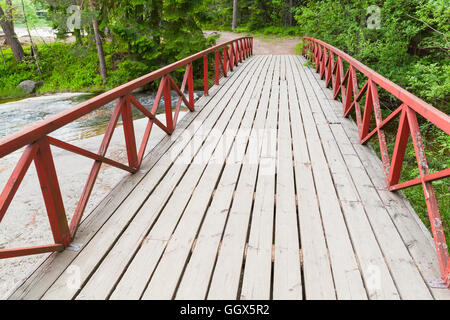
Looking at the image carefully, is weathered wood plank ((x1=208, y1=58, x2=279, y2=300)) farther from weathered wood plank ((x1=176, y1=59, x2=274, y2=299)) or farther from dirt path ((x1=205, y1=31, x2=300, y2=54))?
dirt path ((x1=205, y1=31, x2=300, y2=54))

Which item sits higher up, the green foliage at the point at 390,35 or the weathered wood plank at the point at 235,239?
the green foliage at the point at 390,35

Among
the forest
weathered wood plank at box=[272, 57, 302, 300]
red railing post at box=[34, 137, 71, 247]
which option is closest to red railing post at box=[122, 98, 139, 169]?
red railing post at box=[34, 137, 71, 247]

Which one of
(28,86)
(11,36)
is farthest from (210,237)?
(11,36)

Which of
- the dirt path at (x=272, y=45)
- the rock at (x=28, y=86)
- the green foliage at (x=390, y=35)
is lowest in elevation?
the rock at (x=28, y=86)

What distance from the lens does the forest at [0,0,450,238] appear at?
675cm

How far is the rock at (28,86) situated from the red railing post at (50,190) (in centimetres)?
1864

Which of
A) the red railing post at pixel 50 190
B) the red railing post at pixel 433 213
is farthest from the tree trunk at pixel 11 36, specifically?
the red railing post at pixel 433 213

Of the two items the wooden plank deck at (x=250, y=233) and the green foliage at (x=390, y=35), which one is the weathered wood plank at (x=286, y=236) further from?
the green foliage at (x=390, y=35)

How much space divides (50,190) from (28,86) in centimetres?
1899

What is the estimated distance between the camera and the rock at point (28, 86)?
57.4ft

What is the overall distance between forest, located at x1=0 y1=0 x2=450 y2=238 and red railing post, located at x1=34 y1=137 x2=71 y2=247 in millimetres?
5066
